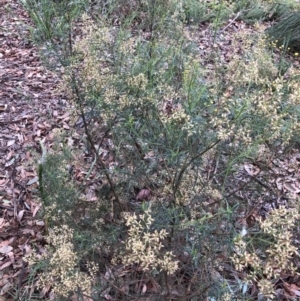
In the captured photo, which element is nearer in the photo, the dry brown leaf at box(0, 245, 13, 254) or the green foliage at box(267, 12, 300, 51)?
the dry brown leaf at box(0, 245, 13, 254)

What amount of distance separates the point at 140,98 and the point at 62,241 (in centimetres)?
76

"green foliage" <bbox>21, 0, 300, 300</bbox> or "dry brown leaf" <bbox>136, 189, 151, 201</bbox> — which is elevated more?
"green foliage" <bbox>21, 0, 300, 300</bbox>

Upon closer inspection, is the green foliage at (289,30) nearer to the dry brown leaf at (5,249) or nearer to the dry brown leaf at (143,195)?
the dry brown leaf at (143,195)

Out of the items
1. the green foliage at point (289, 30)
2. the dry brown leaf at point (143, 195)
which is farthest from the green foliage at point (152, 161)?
the green foliage at point (289, 30)

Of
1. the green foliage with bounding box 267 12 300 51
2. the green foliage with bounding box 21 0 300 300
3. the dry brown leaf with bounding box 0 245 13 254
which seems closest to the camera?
the green foliage with bounding box 21 0 300 300

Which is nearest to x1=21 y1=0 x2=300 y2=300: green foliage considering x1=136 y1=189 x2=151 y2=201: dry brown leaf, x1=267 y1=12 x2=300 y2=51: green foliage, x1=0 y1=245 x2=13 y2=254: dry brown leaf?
x1=136 y1=189 x2=151 y2=201: dry brown leaf

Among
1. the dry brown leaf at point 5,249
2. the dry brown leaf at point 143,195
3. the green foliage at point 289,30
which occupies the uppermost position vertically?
the green foliage at point 289,30

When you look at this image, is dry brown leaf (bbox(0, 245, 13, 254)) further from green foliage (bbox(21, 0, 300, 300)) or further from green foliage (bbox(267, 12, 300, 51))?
green foliage (bbox(267, 12, 300, 51))

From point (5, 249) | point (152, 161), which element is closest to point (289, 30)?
point (152, 161)

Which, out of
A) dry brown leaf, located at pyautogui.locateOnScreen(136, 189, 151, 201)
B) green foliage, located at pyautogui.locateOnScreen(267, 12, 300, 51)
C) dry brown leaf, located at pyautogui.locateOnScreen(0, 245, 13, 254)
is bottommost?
dry brown leaf, located at pyautogui.locateOnScreen(0, 245, 13, 254)

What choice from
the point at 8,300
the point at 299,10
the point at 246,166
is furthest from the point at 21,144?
the point at 299,10

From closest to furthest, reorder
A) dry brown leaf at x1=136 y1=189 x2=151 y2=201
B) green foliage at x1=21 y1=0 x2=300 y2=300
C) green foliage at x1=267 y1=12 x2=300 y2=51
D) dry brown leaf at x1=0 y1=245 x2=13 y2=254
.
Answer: green foliage at x1=21 y1=0 x2=300 y2=300
dry brown leaf at x1=136 y1=189 x2=151 y2=201
dry brown leaf at x1=0 y1=245 x2=13 y2=254
green foliage at x1=267 y1=12 x2=300 y2=51

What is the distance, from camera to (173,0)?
269 cm

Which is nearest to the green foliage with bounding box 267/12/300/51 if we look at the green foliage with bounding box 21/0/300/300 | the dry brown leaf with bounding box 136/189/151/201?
the green foliage with bounding box 21/0/300/300
